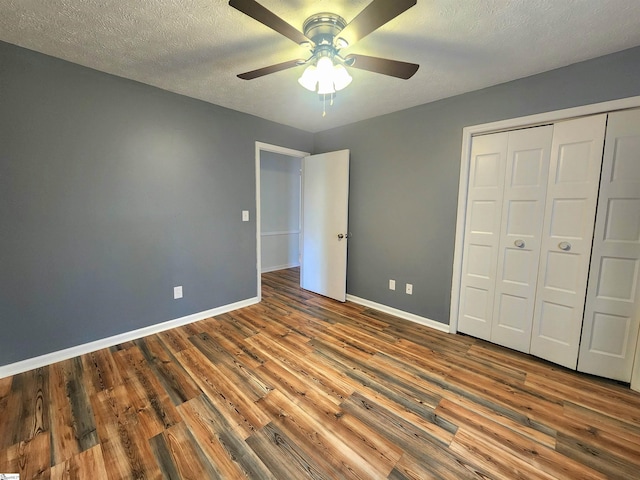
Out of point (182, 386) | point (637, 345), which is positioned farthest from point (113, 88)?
point (637, 345)

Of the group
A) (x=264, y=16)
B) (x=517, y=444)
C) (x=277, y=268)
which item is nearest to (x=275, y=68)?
(x=264, y=16)

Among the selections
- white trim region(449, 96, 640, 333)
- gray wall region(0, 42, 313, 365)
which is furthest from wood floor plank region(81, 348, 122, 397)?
white trim region(449, 96, 640, 333)

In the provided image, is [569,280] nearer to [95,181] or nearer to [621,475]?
[621,475]

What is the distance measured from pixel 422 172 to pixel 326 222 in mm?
1392

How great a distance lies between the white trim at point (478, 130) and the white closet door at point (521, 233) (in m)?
0.08

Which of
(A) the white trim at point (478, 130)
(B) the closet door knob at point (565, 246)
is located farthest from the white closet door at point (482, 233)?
(B) the closet door knob at point (565, 246)

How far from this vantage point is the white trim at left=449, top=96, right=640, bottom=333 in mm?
1885

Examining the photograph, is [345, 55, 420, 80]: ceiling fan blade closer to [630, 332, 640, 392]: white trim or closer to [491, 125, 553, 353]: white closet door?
[491, 125, 553, 353]: white closet door

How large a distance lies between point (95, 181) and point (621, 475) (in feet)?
12.7

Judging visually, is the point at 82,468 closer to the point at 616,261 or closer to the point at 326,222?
the point at 326,222

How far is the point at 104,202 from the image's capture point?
2271 mm

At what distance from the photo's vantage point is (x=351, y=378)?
2.00 metres

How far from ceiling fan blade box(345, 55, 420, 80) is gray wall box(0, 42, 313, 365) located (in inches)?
75.5

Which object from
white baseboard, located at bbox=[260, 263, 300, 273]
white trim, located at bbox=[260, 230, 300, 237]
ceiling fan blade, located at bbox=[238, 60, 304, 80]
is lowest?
white baseboard, located at bbox=[260, 263, 300, 273]
